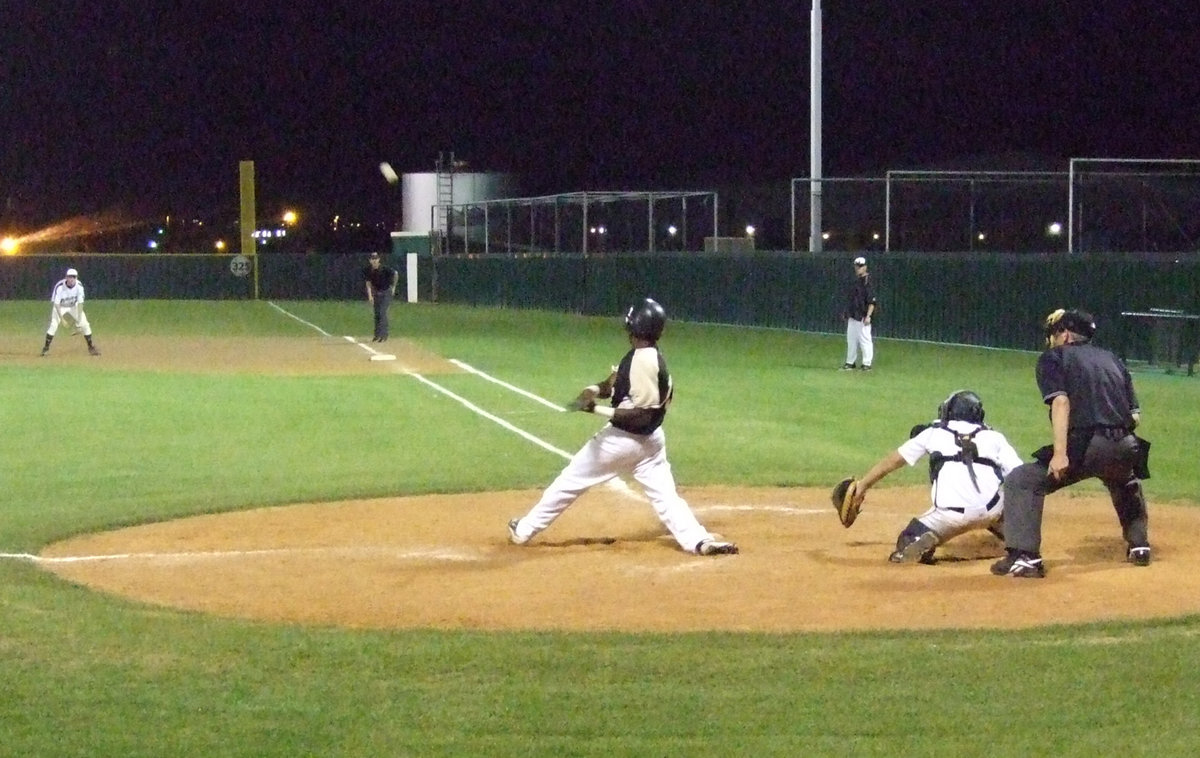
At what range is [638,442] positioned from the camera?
31.9ft

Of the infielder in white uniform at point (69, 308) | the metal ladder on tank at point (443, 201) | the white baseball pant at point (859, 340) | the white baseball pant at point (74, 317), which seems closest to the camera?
the white baseball pant at point (859, 340)

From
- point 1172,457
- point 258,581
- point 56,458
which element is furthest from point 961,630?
point 56,458

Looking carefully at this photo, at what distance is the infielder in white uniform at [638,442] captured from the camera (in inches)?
377

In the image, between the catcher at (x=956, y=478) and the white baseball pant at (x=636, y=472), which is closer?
the catcher at (x=956, y=478)

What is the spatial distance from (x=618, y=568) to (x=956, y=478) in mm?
2079

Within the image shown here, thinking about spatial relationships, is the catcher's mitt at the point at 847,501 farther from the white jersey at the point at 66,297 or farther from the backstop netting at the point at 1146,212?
the backstop netting at the point at 1146,212

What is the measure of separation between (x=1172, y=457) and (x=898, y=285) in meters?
18.1

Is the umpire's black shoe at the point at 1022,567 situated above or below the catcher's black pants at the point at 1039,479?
below

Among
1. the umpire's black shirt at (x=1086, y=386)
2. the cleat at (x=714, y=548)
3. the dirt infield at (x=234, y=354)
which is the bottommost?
the cleat at (x=714, y=548)

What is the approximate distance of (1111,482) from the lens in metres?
9.24

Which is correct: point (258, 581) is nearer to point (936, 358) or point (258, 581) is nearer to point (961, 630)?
point (961, 630)

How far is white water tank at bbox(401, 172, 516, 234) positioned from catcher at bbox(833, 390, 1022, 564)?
181 feet

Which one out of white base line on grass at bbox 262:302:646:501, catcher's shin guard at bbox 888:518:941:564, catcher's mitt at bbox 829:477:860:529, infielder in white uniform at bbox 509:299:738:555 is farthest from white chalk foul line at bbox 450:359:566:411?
catcher's shin guard at bbox 888:518:941:564

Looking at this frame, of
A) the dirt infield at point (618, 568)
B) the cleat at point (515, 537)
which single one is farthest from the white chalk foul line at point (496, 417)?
the cleat at point (515, 537)
